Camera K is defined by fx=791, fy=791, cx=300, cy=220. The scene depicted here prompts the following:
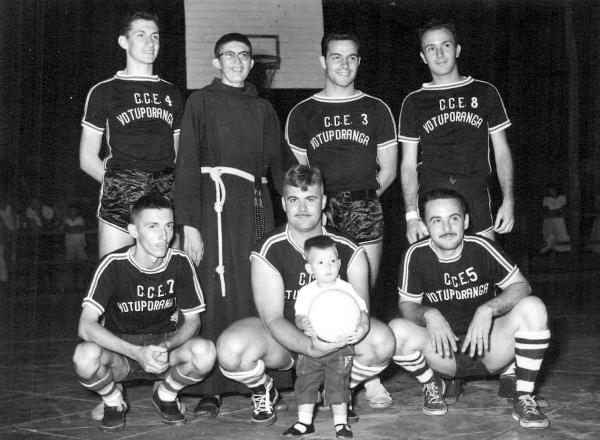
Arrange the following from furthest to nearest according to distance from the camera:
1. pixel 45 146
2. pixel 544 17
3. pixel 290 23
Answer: pixel 544 17 → pixel 45 146 → pixel 290 23

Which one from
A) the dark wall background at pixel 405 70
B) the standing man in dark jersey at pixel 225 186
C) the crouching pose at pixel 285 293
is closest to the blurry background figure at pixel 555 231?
the dark wall background at pixel 405 70

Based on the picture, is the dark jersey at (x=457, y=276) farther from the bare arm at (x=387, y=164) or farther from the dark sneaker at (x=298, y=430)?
the dark sneaker at (x=298, y=430)

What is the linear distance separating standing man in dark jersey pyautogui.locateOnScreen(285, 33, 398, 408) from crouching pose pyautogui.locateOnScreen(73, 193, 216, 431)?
92 cm

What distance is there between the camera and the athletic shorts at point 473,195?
4262mm

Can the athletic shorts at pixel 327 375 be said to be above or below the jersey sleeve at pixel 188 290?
below

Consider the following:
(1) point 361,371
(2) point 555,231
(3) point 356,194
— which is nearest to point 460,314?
(1) point 361,371

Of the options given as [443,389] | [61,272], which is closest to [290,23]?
[443,389]

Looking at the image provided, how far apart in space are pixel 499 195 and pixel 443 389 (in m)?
11.0

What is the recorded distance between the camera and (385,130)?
4312mm

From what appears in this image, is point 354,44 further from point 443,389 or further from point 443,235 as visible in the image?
point 443,389

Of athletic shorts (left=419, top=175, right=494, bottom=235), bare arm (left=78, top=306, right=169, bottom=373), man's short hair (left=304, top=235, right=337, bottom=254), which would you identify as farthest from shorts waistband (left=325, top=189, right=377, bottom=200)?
bare arm (left=78, top=306, right=169, bottom=373)

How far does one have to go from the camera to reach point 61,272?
13.2 m

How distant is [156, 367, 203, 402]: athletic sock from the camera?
12.1 feet

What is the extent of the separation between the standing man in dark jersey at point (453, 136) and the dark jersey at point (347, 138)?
0.20 metres
